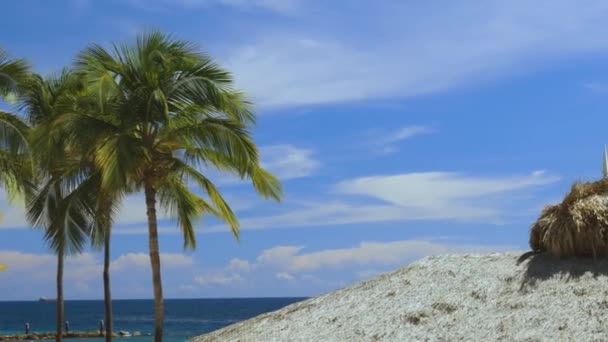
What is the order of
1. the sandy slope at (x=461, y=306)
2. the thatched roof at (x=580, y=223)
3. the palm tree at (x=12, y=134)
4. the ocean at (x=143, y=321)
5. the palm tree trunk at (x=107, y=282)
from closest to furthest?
the sandy slope at (x=461, y=306)
the thatched roof at (x=580, y=223)
the palm tree at (x=12, y=134)
the palm tree trunk at (x=107, y=282)
the ocean at (x=143, y=321)

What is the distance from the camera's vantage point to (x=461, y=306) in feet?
36.9

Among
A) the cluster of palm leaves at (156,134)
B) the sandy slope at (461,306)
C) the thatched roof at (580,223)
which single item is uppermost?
the cluster of palm leaves at (156,134)

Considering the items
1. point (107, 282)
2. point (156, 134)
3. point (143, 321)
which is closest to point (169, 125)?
point (156, 134)

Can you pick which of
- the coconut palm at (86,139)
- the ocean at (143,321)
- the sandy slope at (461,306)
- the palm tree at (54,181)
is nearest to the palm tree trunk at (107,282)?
the palm tree at (54,181)

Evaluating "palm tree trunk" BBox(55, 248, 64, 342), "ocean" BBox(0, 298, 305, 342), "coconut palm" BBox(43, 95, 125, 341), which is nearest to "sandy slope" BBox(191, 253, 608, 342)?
"coconut palm" BBox(43, 95, 125, 341)

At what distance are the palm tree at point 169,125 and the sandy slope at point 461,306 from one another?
3.52 metres

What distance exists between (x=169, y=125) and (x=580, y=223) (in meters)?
7.63

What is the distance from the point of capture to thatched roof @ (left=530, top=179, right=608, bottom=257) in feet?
37.3

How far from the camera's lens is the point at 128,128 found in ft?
51.8

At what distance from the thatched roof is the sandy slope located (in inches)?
7.5

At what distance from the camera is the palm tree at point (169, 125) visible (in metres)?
15.8

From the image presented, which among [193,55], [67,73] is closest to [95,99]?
[193,55]

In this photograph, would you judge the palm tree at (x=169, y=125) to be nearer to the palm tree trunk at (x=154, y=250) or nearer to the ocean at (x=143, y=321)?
the palm tree trunk at (x=154, y=250)

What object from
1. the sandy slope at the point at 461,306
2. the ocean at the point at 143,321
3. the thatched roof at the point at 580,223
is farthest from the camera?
the ocean at the point at 143,321
